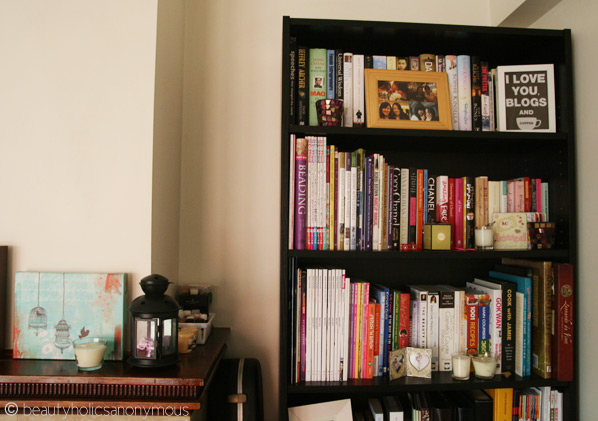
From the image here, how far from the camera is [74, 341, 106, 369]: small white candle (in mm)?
1163

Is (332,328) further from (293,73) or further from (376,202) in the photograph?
(293,73)

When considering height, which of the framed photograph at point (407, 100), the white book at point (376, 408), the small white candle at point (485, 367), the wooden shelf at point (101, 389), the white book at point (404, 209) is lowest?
the white book at point (376, 408)

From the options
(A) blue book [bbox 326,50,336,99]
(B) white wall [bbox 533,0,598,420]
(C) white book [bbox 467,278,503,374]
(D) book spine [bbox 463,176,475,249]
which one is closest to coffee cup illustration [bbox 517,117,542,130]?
(B) white wall [bbox 533,0,598,420]

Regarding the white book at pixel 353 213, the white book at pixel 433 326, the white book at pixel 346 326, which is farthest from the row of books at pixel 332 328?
the white book at pixel 433 326

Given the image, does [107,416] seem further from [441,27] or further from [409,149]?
[441,27]

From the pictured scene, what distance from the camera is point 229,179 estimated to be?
1749 millimetres

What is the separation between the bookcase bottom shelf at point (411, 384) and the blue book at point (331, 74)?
Result: 1001mm

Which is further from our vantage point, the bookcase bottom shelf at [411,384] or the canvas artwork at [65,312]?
the bookcase bottom shelf at [411,384]

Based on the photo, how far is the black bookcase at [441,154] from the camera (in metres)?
1.41


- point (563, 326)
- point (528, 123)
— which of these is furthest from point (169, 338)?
point (528, 123)

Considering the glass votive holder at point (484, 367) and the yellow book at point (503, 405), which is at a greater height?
the glass votive holder at point (484, 367)

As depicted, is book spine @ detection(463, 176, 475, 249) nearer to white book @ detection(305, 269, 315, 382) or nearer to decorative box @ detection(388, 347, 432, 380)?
decorative box @ detection(388, 347, 432, 380)

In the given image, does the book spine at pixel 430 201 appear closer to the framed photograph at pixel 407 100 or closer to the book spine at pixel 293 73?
the framed photograph at pixel 407 100

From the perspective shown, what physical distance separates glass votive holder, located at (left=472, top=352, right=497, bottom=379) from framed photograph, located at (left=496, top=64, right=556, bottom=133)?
82 cm
